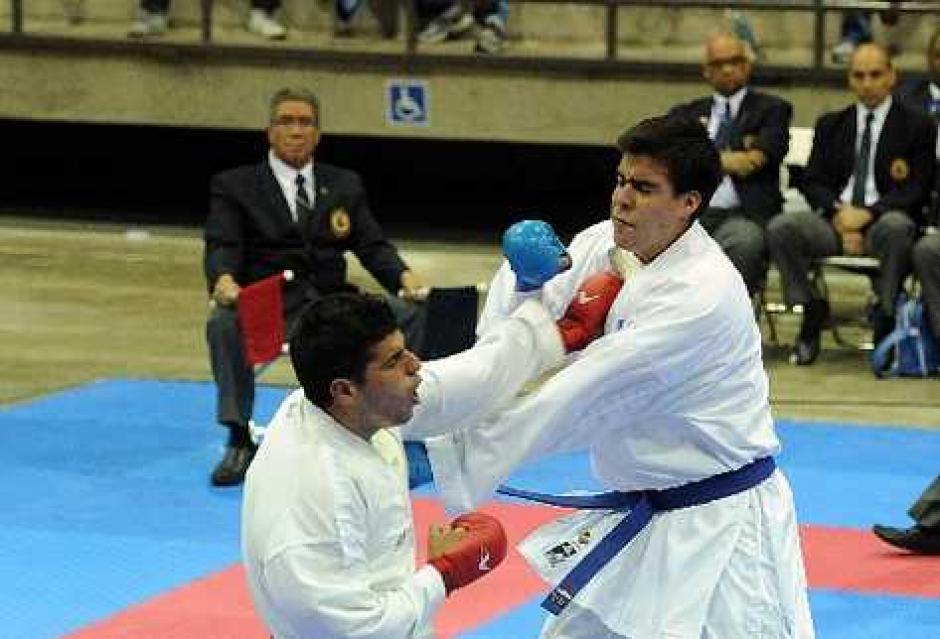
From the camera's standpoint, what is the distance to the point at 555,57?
1641cm

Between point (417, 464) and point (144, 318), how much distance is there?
6.19 metres

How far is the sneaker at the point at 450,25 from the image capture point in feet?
55.7

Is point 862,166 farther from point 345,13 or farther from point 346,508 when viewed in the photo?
point 346,508

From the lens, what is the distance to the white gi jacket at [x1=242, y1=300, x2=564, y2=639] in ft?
13.6

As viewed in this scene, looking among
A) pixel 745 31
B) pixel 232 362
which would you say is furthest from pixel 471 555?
pixel 745 31

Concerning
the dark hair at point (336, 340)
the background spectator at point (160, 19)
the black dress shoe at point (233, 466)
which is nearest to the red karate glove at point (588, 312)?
the dark hair at point (336, 340)

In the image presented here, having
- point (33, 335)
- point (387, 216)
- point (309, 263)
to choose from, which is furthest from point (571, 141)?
point (309, 263)

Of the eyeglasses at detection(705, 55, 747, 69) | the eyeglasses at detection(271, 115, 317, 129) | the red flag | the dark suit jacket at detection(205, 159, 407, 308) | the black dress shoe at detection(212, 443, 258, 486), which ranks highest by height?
the eyeglasses at detection(705, 55, 747, 69)

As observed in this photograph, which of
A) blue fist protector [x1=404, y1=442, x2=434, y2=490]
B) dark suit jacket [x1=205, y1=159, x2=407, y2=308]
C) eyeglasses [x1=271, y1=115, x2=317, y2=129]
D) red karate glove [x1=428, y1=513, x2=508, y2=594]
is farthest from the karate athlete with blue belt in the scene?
eyeglasses [x1=271, y1=115, x2=317, y2=129]

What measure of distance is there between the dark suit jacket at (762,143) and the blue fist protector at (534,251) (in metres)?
7.67

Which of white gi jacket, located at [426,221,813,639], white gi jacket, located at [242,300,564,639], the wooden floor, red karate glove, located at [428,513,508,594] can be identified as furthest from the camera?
the wooden floor

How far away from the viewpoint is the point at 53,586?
25.3 ft

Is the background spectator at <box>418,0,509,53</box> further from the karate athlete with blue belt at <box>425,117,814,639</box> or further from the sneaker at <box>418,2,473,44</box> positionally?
the karate athlete with blue belt at <box>425,117,814,639</box>

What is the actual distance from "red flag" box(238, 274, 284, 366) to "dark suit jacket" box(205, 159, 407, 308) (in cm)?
31
